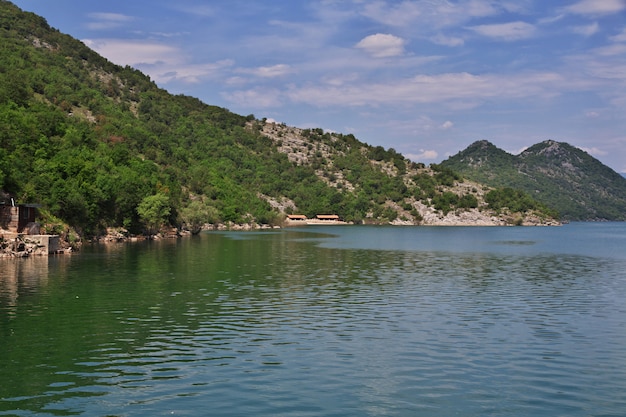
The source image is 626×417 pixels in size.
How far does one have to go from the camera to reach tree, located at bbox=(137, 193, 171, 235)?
14562cm

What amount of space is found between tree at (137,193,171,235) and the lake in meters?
74.2

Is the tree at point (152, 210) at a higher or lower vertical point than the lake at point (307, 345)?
higher

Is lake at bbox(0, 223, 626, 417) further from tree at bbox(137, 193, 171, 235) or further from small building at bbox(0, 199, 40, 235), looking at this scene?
tree at bbox(137, 193, 171, 235)

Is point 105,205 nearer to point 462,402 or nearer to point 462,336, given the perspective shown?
point 462,336

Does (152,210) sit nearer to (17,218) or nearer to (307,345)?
(17,218)

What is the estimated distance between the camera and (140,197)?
482 ft

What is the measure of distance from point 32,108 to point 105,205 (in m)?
40.2

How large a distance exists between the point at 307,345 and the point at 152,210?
116634 millimetres

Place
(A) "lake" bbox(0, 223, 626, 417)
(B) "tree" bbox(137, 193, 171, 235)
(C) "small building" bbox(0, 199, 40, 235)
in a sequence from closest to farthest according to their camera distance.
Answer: (A) "lake" bbox(0, 223, 626, 417) → (C) "small building" bbox(0, 199, 40, 235) → (B) "tree" bbox(137, 193, 171, 235)

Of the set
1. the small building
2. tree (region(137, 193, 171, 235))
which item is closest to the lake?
the small building

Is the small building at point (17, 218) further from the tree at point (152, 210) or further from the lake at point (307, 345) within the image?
the tree at point (152, 210)

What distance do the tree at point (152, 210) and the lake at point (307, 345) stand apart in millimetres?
74214

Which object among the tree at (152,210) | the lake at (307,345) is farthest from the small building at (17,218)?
the tree at (152,210)

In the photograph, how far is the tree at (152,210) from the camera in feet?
478
